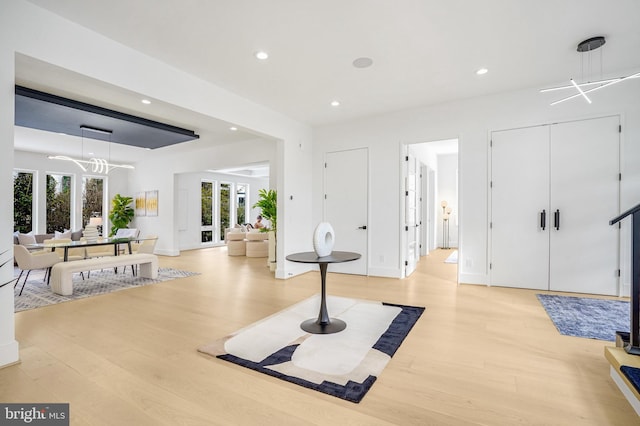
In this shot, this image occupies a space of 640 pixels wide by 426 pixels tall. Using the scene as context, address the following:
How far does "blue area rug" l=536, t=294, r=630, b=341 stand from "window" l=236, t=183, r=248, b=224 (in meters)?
10.6

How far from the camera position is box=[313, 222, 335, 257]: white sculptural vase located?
307 cm

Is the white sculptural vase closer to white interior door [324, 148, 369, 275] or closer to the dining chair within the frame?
white interior door [324, 148, 369, 275]

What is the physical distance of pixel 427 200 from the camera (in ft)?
27.6

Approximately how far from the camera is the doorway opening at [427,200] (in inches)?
225

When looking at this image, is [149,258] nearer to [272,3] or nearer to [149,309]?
[149,309]

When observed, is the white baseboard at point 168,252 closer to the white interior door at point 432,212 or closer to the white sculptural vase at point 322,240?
the white sculptural vase at point 322,240

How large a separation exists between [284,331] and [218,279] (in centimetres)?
300

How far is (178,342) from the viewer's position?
9.32 ft

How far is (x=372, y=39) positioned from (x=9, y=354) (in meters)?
4.35

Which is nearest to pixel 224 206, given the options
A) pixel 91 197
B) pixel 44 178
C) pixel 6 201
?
pixel 91 197
